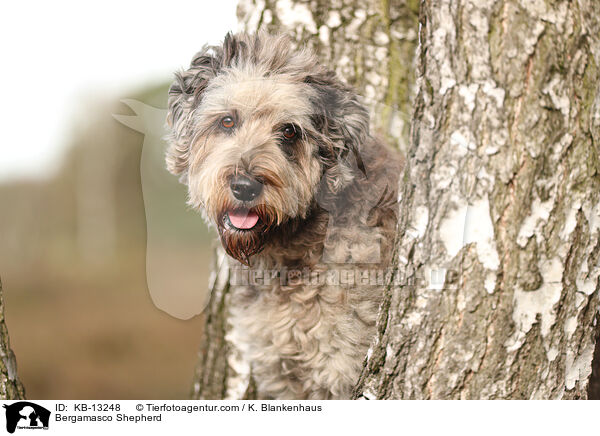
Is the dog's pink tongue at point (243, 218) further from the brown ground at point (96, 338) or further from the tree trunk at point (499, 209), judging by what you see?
the brown ground at point (96, 338)

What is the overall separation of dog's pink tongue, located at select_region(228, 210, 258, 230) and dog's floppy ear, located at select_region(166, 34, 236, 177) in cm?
32

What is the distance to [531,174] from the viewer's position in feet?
5.36

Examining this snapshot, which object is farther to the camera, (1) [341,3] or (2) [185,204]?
(1) [341,3]

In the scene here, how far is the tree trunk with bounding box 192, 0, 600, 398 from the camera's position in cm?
161

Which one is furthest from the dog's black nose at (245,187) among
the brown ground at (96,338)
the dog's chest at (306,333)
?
the brown ground at (96,338)

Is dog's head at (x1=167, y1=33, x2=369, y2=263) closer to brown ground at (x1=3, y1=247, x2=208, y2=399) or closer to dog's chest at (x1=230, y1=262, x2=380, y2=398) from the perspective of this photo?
dog's chest at (x1=230, y1=262, x2=380, y2=398)

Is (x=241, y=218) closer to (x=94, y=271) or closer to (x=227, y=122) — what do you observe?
(x=227, y=122)

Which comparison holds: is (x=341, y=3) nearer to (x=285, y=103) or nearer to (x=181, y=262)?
(x=285, y=103)

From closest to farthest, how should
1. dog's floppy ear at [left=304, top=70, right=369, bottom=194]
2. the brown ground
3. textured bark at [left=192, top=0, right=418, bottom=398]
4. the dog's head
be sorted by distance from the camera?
the dog's head → dog's floppy ear at [left=304, top=70, right=369, bottom=194] → textured bark at [left=192, top=0, right=418, bottom=398] → the brown ground

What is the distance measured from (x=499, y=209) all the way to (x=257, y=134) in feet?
3.21

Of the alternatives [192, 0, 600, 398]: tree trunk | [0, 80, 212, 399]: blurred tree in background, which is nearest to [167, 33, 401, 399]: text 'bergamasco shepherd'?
[0, 80, 212, 399]: blurred tree in background
